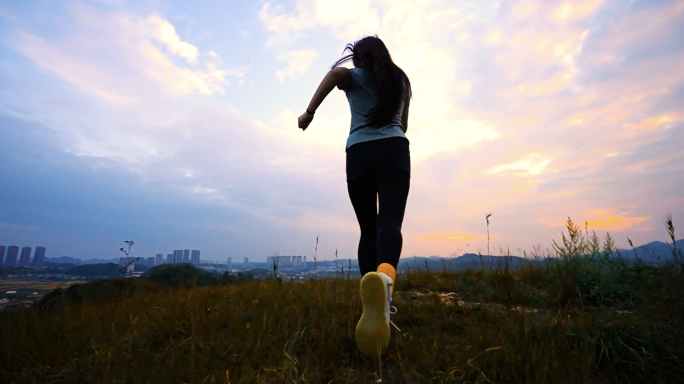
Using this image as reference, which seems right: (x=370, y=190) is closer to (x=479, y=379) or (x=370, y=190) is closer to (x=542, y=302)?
(x=479, y=379)

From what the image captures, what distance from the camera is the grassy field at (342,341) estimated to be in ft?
4.61

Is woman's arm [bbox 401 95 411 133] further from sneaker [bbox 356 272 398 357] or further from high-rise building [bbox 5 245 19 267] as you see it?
high-rise building [bbox 5 245 19 267]

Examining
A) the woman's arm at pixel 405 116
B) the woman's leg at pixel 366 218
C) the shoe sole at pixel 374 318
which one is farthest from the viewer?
the woman's arm at pixel 405 116

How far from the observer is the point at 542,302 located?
7.48 feet

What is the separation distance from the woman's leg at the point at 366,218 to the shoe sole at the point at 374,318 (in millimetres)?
793

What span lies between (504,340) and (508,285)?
171 cm

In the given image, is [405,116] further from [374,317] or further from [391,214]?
[374,317]

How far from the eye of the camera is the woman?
6.59 feet

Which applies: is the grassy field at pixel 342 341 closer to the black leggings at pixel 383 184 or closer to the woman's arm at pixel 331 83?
the black leggings at pixel 383 184

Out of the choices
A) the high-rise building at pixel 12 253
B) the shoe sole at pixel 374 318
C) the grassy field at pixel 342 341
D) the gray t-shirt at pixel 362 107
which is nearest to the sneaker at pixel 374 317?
the shoe sole at pixel 374 318

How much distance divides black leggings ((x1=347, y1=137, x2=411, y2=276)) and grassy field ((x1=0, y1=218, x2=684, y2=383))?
1.82 ft

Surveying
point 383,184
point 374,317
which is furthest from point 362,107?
point 374,317

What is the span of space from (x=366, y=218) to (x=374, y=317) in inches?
37.9

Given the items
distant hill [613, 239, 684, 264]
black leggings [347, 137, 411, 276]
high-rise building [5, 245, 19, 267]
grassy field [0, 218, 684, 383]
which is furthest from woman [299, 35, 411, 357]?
A: high-rise building [5, 245, 19, 267]
